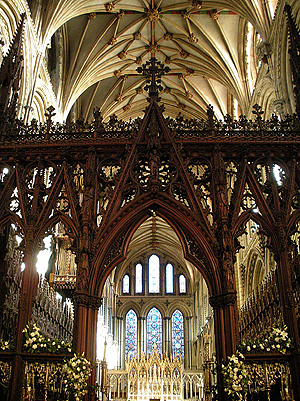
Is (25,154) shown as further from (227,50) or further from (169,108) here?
(169,108)

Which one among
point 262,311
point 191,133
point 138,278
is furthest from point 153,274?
point 191,133

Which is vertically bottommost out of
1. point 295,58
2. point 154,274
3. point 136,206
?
point 136,206

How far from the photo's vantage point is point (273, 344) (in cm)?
840

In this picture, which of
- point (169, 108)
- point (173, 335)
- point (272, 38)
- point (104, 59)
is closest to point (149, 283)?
point (173, 335)

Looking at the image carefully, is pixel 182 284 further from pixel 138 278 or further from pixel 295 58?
pixel 295 58

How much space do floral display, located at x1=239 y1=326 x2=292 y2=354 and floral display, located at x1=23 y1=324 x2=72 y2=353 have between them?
3.41 m

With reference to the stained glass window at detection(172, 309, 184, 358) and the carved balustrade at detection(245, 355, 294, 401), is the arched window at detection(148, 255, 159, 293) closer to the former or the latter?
the stained glass window at detection(172, 309, 184, 358)

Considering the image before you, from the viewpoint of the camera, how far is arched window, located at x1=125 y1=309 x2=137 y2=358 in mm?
39812

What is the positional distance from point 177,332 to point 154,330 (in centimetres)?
212

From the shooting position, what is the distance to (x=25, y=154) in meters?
10.3

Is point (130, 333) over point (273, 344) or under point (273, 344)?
over

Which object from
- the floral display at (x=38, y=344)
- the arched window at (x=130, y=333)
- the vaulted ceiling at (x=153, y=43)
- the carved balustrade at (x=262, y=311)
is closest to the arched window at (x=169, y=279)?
the arched window at (x=130, y=333)

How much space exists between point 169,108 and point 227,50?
694 cm

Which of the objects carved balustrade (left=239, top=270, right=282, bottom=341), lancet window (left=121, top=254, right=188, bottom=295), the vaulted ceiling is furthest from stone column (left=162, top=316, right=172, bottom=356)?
the vaulted ceiling
